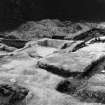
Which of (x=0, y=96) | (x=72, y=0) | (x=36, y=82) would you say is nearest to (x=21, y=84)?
(x=36, y=82)

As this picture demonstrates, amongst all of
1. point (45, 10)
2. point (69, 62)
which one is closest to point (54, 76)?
point (69, 62)

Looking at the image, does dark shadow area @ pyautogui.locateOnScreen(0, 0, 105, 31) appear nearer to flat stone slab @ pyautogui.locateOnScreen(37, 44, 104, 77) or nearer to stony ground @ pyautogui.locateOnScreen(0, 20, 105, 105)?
stony ground @ pyautogui.locateOnScreen(0, 20, 105, 105)

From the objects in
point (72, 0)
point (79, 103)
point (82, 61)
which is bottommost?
point (79, 103)

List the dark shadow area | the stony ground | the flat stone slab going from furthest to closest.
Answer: the dark shadow area < the flat stone slab < the stony ground

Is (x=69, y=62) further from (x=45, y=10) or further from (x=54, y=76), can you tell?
(x=45, y=10)

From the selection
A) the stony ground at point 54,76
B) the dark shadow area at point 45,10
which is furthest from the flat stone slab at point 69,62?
the dark shadow area at point 45,10

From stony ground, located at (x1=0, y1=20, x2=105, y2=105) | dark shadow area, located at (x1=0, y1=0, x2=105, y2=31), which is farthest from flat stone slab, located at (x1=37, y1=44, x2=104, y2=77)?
dark shadow area, located at (x1=0, y1=0, x2=105, y2=31)

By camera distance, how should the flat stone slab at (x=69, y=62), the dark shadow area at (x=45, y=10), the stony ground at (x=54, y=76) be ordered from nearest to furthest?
the stony ground at (x=54, y=76) < the flat stone slab at (x=69, y=62) < the dark shadow area at (x=45, y=10)

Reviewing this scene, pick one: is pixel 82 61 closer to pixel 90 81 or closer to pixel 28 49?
pixel 90 81

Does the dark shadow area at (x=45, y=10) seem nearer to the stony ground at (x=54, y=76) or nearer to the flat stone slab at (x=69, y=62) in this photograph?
the stony ground at (x=54, y=76)

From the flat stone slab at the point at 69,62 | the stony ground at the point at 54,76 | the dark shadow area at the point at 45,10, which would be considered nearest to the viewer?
the stony ground at the point at 54,76

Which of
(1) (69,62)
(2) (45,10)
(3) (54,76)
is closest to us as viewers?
(3) (54,76)
